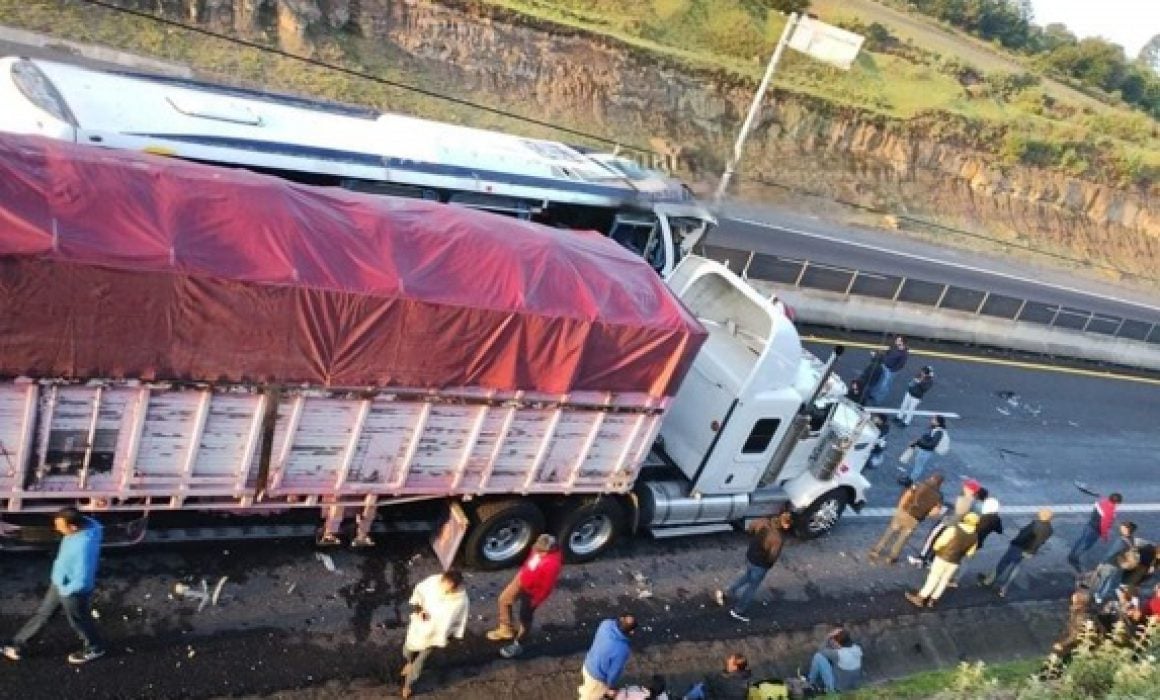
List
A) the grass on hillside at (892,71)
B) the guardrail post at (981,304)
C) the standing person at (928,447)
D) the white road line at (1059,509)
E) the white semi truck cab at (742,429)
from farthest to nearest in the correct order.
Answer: the grass on hillside at (892,71) < the guardrail post at (981,304) < the standing person at (928,447) < the white road line at (1059,509) < the white semi truck cab at (742,429)

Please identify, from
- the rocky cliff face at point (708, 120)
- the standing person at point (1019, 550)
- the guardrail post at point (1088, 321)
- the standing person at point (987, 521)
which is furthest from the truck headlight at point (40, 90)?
the guardrail post at point (1088, 321)

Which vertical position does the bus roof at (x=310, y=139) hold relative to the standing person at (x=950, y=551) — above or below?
above

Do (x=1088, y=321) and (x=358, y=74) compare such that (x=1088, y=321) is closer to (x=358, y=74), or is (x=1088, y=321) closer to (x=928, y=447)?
(x=928, y=447)

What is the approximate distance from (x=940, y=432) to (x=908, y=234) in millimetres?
23506

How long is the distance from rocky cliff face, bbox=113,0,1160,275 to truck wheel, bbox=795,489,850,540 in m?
21.4

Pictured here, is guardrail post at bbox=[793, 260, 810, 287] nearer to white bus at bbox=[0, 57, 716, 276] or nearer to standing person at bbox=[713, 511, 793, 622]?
white bus at bbox=[0, 57, 716, 276]

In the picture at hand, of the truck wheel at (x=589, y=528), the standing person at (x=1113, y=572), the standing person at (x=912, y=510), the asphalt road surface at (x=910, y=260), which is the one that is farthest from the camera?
the asphalt road surface at (x=910, y=260)

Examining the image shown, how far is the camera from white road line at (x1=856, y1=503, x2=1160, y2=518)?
15440mm

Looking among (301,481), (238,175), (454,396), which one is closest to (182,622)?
(301,481)

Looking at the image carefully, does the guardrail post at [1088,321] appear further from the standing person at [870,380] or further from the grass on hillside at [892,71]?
the grass on hillside at [892,71]

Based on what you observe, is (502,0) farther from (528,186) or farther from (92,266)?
(92,266)

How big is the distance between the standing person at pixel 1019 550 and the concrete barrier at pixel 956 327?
711 centimetres

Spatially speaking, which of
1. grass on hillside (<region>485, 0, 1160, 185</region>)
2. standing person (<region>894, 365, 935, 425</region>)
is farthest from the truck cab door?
grass on hillside (<region>485, 0, 1160, 185</region>)

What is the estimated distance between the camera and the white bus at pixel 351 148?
37.4 ft
